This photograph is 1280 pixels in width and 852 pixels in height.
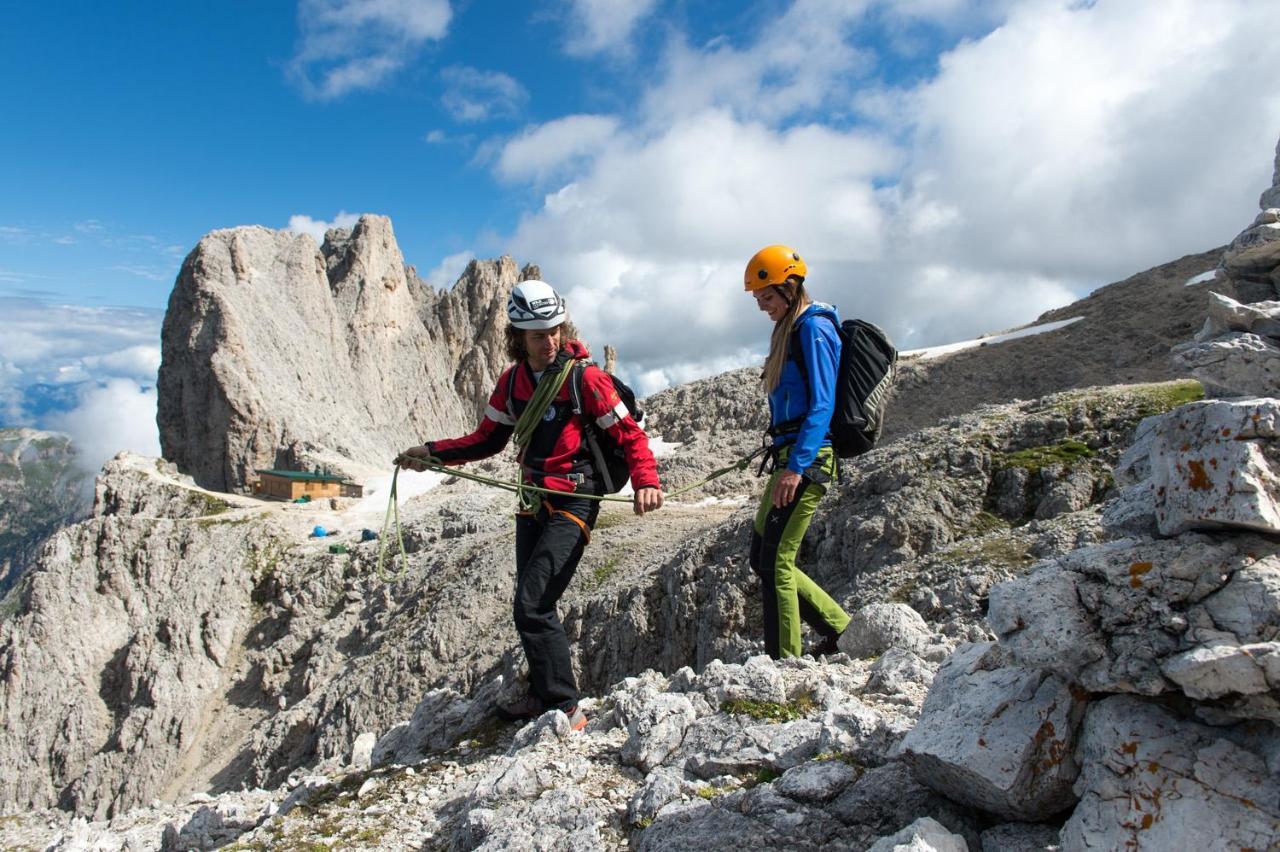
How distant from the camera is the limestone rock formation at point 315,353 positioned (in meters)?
55.2

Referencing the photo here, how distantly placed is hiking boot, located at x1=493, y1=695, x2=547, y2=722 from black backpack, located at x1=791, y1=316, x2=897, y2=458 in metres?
3.05

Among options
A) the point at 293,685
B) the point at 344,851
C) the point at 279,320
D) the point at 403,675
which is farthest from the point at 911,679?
the point at 279,320

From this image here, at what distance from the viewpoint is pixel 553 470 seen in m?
6.11

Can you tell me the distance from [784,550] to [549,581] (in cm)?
176

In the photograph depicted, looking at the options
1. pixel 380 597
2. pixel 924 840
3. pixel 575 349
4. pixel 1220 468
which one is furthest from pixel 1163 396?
pixel 380 597

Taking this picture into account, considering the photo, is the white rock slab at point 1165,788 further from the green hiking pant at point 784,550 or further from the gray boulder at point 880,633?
the gray boulder at point 880,633

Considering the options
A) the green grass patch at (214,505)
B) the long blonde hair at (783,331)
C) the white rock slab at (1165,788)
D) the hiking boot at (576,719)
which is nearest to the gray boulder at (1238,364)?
the white rock slab at (1165,788)

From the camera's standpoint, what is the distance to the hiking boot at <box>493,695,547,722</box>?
21.0ft

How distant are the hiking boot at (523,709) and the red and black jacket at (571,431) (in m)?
1.81

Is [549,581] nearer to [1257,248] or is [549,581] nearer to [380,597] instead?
[1257,248]

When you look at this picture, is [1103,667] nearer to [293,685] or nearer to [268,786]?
[268,786]

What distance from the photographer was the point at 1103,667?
309cm

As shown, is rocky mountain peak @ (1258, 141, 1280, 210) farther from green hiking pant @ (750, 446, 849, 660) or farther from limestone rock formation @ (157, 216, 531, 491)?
limestone rock formation @ (157, 216, 531, 491)

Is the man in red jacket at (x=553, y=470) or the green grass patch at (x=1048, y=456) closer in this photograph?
the man in red jacket at (x=553, y=470)
